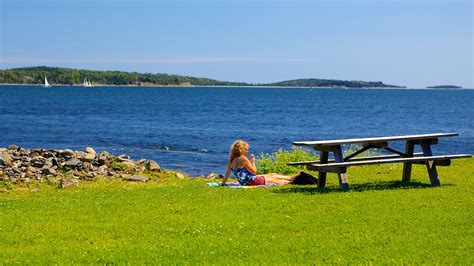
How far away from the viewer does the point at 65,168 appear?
22359mm

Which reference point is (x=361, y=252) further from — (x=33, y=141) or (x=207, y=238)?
Answer: (x=33, y=141)

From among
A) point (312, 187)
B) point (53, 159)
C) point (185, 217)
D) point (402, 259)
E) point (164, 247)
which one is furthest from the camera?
point (53, 159)

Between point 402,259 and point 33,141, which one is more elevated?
point 402,259

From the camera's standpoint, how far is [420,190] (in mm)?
15242

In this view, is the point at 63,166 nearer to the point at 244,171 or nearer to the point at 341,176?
the point at 244,171

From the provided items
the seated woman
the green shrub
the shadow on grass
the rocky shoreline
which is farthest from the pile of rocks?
the shadow on grass

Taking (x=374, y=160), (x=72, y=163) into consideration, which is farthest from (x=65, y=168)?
(x=374, y=160)

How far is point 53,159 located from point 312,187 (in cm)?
1071

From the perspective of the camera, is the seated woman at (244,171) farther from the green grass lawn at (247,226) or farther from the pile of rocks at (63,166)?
the pile of rocks at (63,166)

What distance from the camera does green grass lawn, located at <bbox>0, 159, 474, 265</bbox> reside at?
9.41 m

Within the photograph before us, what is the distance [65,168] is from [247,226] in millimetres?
12626

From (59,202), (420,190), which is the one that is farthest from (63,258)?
(420,190)

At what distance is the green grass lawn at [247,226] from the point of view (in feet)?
30.9

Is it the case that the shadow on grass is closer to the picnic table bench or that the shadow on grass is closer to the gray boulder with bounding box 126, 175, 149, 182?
the picnic table bench
